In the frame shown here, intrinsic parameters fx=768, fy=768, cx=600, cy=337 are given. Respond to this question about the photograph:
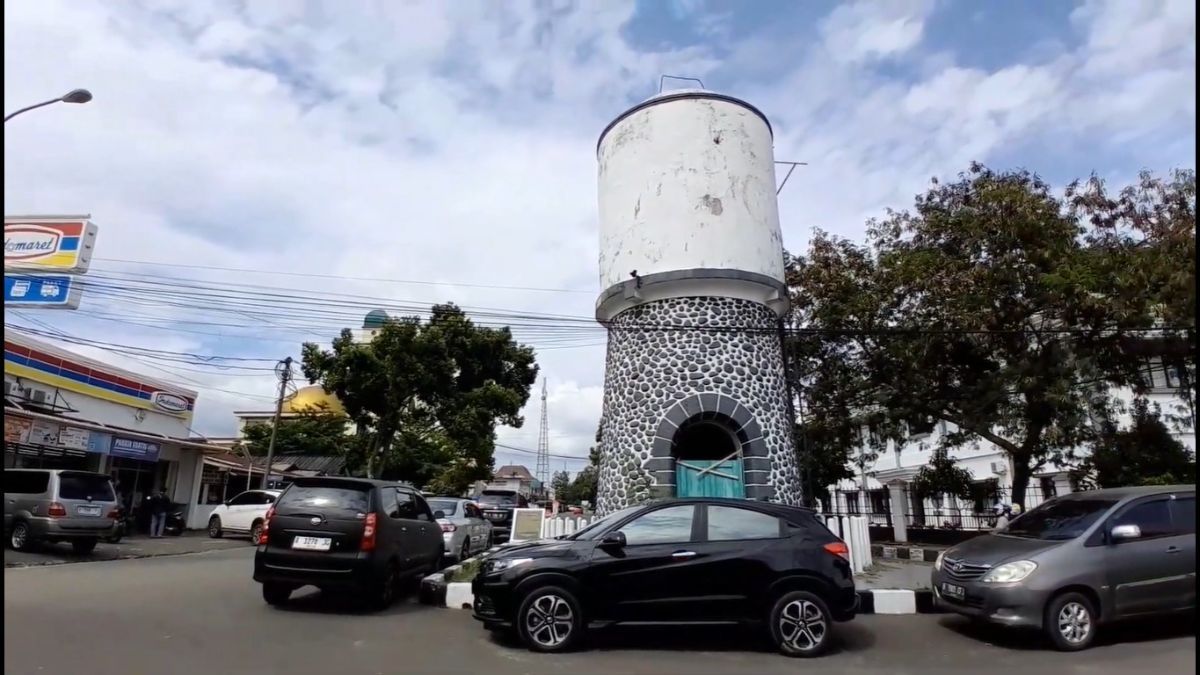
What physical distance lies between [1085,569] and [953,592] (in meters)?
1.25

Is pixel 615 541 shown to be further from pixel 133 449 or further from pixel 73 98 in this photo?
pixel 133 449

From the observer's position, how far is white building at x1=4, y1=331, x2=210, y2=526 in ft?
61.7

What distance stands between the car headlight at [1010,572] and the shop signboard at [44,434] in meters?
19.8

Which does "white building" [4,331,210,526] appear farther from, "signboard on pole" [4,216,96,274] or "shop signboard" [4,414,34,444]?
"signboard on pole" [4,216,96,274]

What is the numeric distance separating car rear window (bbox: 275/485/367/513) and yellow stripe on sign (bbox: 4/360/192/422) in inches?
528

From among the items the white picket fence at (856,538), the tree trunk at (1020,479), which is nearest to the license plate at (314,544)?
the white picket fence at (856,538)

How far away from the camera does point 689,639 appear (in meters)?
7.75

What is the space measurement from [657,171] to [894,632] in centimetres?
926

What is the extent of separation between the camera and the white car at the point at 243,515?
73.9 feet

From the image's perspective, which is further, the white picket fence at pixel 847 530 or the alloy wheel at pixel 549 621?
the white picket fence at pixel 847 530

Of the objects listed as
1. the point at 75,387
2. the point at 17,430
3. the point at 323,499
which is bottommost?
the point at 323,499

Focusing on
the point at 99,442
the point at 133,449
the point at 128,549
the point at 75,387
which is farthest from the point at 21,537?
the point at 75,387

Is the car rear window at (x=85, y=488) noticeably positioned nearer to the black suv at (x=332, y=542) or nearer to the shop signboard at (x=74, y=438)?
the shop signboard at (x=74, y=438)

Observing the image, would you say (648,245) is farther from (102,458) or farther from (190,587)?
(102,458)
